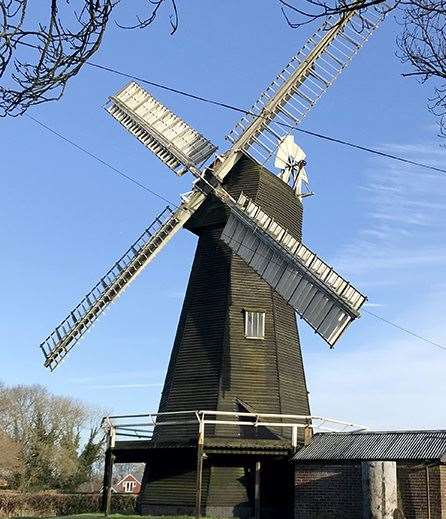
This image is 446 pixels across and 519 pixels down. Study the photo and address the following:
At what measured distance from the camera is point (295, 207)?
2167 centimetres

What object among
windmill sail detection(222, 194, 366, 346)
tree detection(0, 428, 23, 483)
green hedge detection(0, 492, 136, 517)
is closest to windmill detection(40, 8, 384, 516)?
windmill sail detection(222, 194, 366, 346)

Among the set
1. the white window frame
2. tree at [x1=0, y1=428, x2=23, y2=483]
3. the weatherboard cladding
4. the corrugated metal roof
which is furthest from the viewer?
tree at [x1=0, y1=428, x2=23, y2=483]

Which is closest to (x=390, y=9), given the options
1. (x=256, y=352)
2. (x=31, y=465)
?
(x=256, y=352)

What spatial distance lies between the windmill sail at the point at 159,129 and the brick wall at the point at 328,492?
9032 mm

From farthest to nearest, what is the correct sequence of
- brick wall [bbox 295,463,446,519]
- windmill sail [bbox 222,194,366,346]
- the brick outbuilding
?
windmill sail [bbox 222,194,366,346], brick wall [bbox 295,463,446,519], the brick outbuilding

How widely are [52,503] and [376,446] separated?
807 inches

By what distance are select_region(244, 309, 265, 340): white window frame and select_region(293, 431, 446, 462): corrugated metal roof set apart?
10.2ft

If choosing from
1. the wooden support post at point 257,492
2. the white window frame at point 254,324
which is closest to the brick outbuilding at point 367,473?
the wooden support post at point 257,492

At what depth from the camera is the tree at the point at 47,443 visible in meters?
39.9

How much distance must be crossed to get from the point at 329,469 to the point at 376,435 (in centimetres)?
140

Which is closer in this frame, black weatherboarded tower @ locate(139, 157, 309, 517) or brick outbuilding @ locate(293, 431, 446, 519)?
brick outbuilding @ locate(293, 431, 446, 519)

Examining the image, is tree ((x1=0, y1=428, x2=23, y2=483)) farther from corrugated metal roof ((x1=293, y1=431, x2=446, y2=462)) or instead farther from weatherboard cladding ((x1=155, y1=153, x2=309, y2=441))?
corrugated metal roof ((x1=293, y1=431, x2=446, y2=462))

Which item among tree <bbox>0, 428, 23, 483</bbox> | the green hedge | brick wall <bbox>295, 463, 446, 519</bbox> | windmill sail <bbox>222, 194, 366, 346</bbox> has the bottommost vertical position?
brick wall <bbox>295, 463, 446, 519</bbox>

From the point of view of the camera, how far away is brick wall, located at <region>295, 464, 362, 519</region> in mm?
16125
